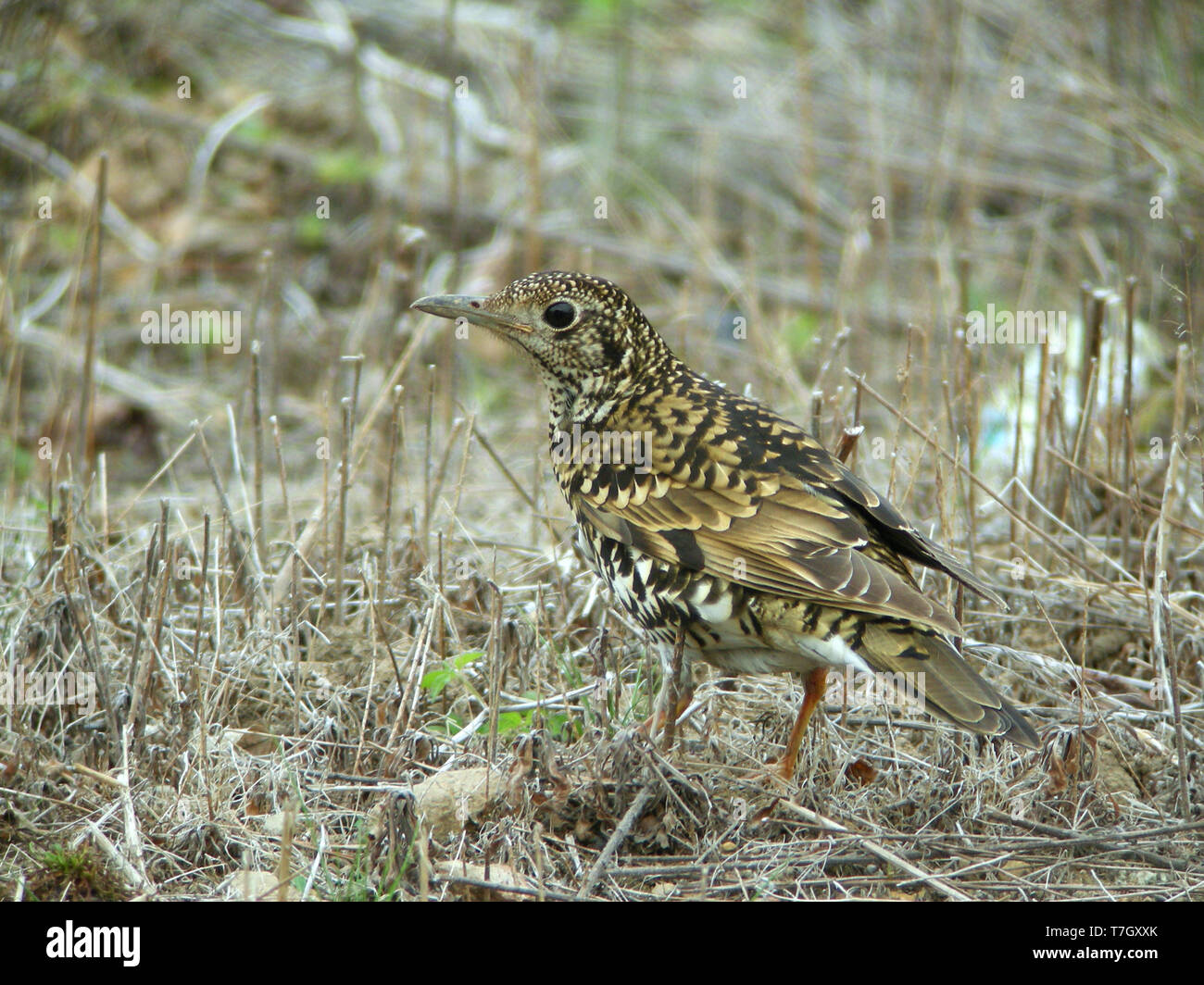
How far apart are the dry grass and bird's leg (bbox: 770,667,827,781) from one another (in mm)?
111

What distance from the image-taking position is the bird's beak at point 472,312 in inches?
169

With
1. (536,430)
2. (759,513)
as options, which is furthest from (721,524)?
(536,430)

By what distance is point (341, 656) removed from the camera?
4.54 m

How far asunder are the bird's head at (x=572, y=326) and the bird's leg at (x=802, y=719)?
1.16 metres

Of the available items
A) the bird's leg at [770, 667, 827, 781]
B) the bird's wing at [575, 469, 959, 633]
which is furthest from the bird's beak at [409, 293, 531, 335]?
the bird's leg at [770, 667, 827, 781]

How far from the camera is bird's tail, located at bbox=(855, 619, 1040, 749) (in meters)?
3.38

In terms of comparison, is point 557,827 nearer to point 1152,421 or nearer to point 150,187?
point 1152,421

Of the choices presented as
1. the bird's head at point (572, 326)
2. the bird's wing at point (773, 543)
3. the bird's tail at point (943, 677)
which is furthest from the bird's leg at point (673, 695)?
the bird's head at point (572, 326)

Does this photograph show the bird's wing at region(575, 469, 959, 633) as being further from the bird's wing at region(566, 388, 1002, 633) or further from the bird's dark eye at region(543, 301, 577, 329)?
the bird's dark eye at region(543, 301, 577, 329)

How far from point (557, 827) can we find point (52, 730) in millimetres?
1667

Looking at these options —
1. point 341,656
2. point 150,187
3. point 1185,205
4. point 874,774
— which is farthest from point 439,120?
point 874,774

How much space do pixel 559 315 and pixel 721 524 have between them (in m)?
0.95

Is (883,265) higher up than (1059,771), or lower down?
higher up
